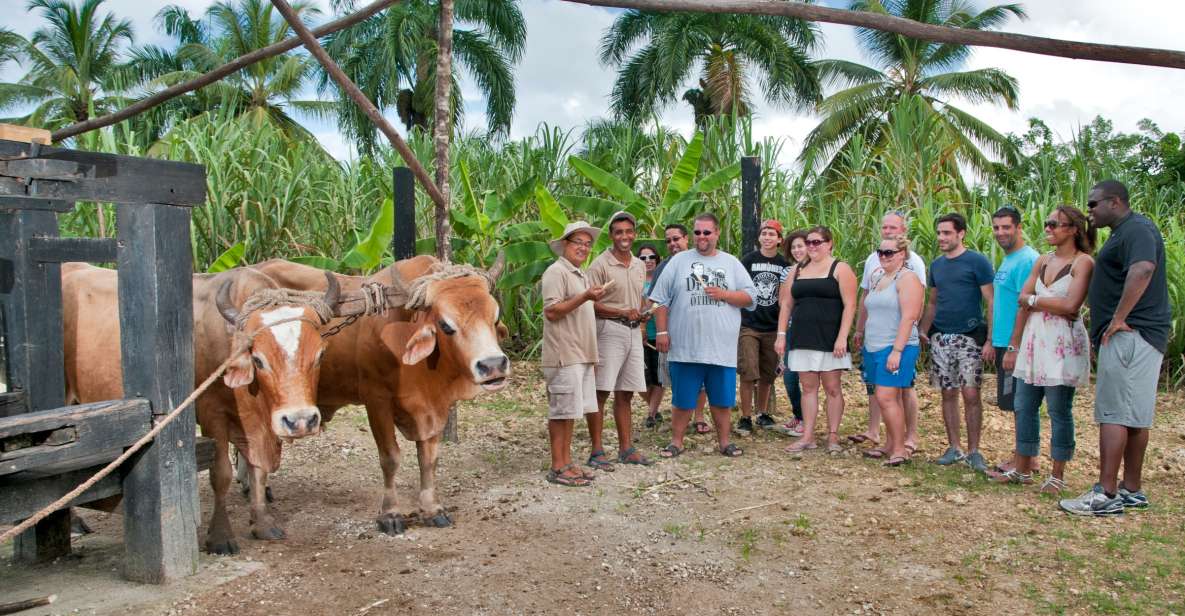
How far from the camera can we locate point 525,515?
5211mm

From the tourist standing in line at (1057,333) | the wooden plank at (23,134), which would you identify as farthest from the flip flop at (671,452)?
the wooden plank at (23,134)

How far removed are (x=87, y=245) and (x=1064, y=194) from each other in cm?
1012

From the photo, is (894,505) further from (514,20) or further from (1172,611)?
(514,20)

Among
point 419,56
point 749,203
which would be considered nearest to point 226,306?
point 749,203

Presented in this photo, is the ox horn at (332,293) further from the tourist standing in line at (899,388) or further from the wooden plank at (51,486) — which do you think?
the tourist standing in line at (899,388)

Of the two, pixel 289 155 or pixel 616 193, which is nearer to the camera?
pixel 616 193

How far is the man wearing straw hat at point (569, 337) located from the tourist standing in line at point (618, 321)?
281 mm

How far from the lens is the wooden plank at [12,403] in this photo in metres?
4.30

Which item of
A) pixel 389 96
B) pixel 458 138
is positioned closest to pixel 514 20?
pixel 389 96

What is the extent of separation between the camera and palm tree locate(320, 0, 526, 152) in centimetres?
2745

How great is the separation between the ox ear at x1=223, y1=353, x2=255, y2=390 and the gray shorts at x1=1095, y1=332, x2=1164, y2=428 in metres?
4.42

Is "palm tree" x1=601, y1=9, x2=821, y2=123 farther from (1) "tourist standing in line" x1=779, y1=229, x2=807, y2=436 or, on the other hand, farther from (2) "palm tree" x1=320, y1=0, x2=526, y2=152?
(1) "tourist standing in line" x1=779, y1=229, x2=807, y2=436

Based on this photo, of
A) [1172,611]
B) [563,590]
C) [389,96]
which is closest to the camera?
[1172,611]

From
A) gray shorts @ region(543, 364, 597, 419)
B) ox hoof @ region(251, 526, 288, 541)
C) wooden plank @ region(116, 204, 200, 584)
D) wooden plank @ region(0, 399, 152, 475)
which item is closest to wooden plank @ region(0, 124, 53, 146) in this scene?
wooden plank @ region(116, 204, 200, 584)
